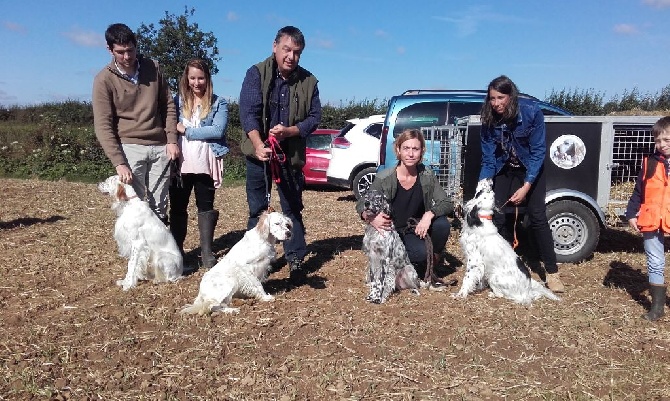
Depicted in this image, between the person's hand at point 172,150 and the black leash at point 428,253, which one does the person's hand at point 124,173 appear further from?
the black leash at point 428,253

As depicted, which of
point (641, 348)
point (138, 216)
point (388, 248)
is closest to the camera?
point (641, 348)

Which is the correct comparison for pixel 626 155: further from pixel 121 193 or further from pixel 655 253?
pixel 121 193

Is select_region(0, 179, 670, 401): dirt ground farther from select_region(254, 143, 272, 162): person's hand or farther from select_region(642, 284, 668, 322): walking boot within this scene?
select_region(254, 143, 272, 162): person's hand

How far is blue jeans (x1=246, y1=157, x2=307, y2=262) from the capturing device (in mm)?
5027

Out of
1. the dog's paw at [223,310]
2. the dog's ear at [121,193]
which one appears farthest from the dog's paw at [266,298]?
the dog's ear at [121,193]

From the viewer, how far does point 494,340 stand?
383cm

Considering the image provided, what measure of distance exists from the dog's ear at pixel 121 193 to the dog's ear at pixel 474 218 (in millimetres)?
3221

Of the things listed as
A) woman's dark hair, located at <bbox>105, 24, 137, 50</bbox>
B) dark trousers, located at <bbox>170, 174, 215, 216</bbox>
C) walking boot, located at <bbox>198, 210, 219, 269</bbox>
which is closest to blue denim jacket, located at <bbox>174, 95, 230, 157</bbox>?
dark trousers, located at <bbox>170, 174, 215, 216</bbox>

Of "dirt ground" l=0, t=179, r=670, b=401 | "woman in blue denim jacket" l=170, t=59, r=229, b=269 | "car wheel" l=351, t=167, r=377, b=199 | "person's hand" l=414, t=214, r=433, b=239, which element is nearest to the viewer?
"dirt ground" l=0, t=179, r=670, b=401

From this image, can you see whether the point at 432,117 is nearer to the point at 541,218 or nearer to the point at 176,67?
the point at 541,218

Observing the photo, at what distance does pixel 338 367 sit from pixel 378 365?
269 millimetres

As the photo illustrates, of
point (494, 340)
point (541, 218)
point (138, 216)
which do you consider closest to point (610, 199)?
point (541, 218)

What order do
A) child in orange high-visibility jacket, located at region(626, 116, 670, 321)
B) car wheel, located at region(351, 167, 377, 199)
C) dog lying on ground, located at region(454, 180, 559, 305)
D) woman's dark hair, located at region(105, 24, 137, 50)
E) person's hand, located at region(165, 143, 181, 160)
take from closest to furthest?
child in orange high-visibility jacket, located at region(626, 116, 670, 321) < woman's dark hair, located at region(105, 24, 137, 50) < dog lying on ground, located at region(454, 180, 559, 305) < person's hand, located at region(165, 143, 181, 160) < car wheel, located at region(351, 167, 377, 199)

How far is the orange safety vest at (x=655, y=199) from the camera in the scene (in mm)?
3953
